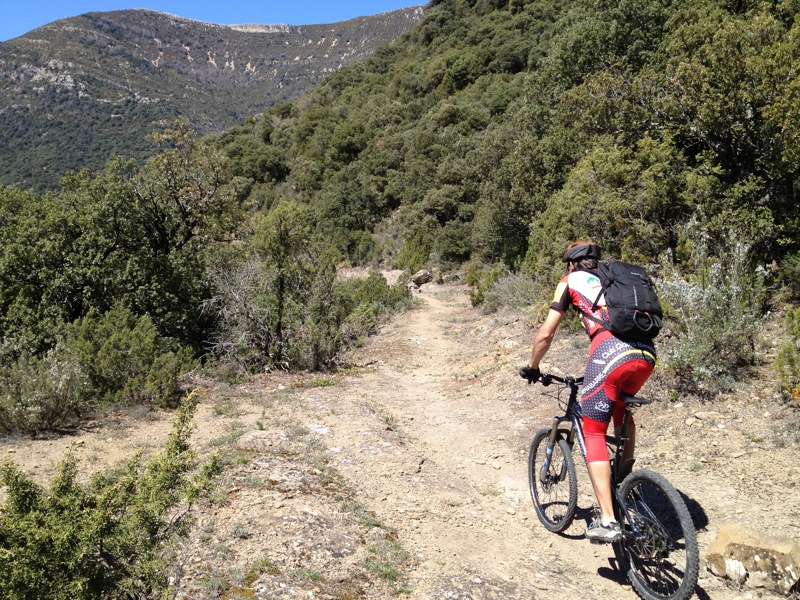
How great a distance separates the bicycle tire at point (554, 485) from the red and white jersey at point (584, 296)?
41.0 inches

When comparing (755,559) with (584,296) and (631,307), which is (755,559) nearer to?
(631,307)

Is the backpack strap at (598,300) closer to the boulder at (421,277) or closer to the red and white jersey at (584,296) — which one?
the red and white jersey at (584,296)

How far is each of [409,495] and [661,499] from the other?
212 cm

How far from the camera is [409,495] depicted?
452cm

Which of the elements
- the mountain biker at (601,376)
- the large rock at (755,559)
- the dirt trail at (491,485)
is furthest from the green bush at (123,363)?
the large rock at (755,559)

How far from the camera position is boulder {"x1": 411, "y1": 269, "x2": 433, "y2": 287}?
23.2 meters

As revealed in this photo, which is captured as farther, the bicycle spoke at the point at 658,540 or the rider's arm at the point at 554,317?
the rider's arm at the point at 554,317

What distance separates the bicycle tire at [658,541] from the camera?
9.42 ft

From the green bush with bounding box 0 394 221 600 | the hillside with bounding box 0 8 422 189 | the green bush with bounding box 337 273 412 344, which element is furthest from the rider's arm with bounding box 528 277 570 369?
the hillside with bounding box 0 8 422 189

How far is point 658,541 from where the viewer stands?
306 centimetres

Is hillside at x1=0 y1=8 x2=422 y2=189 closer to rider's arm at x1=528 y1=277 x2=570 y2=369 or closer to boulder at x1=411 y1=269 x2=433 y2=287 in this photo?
boulder at x1=411 y1=269 x2=433 y2=287

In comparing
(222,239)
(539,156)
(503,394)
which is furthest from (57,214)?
(539,156)

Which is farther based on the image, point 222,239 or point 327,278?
point 222,239

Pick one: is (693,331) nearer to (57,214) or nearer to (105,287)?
(105,287)
